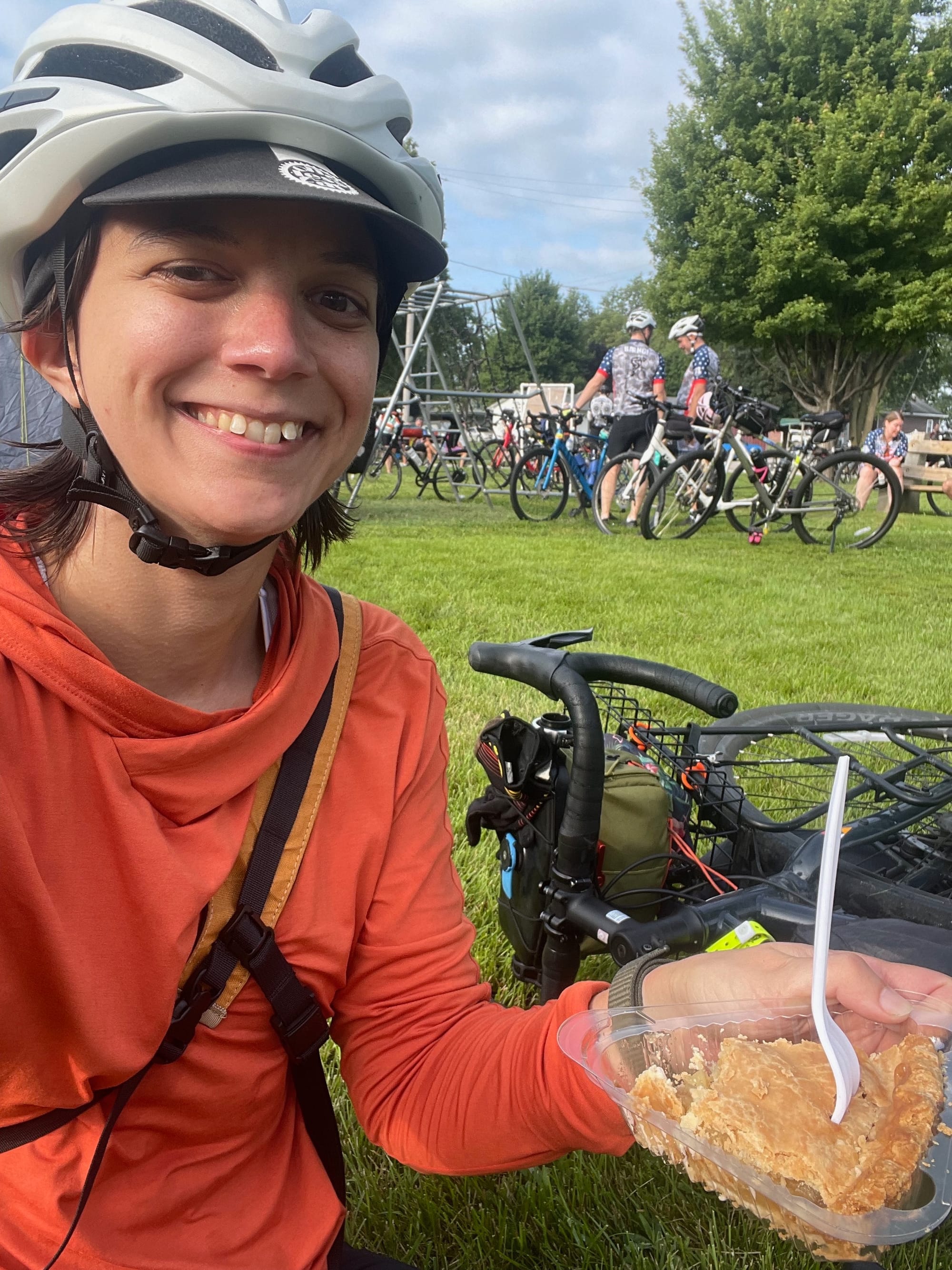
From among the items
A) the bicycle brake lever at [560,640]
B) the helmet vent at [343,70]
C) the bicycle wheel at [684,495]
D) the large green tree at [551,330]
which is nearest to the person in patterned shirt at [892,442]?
the bicycle wheel at [684,495]

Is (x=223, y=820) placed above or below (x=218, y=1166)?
above

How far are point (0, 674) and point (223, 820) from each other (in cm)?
33

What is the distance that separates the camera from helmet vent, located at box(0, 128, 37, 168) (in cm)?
128

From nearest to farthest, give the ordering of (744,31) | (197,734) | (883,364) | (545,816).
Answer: (197,734), (545,816), (744,31), (883,364)

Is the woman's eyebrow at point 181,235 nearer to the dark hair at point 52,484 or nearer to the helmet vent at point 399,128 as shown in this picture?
the dark hair at point 52,484

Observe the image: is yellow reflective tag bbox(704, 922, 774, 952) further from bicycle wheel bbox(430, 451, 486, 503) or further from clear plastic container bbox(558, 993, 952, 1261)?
bicycle wheel bbox(430, 451, 486, 503)

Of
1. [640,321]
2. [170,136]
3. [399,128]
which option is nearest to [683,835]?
[399,128]

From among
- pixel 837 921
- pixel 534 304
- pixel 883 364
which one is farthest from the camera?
pixel 534 304

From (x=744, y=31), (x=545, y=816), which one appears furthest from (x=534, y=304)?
(x=545, y=816)

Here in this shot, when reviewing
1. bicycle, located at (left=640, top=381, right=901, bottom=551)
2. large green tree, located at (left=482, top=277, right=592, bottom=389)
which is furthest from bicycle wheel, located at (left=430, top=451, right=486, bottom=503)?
large green tree, located at (left=482, top=277, right=592, bottom=389)

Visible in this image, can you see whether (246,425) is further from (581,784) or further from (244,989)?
(581,784)

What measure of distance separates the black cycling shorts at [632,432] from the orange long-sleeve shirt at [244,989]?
385 inches

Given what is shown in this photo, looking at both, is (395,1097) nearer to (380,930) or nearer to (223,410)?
(380,930)

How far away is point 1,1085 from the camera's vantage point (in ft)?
3.51
